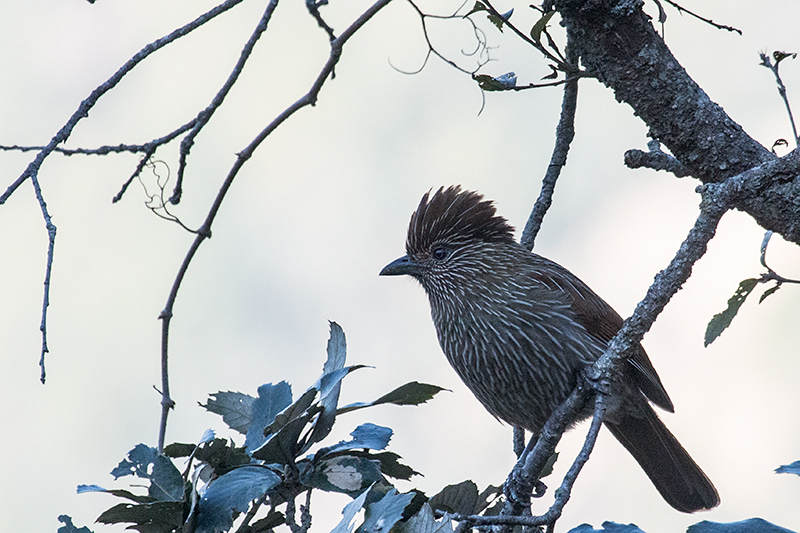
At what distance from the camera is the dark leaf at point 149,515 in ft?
6.25

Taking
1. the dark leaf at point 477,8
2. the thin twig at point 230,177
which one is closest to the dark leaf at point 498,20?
the dark leaf at point 477,8

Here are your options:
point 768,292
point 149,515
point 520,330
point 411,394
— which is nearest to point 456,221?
point 520,330

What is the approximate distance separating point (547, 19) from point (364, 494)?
1678 mm

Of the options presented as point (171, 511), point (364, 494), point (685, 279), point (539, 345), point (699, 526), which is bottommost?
point (699, 526)

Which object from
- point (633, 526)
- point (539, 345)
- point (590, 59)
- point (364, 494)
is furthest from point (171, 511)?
point (539, 345)

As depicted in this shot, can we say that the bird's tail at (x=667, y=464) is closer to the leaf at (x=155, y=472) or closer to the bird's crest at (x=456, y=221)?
the bird's crest at (x=456, y=221)

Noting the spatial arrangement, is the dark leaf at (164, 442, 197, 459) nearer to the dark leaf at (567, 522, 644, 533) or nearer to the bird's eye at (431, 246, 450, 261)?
the dark leaf at (567, 522, 644, 533)

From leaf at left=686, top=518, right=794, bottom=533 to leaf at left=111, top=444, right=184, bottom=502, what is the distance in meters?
1.18

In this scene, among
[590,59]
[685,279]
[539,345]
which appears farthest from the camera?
[539,345]

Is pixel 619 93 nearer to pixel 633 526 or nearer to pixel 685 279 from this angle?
pixel 685 279

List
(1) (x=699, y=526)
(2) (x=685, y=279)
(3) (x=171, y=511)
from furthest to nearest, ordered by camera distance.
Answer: (2) (x=685, y=279) → (3) (x=171, y=511) → (1) (x=699, y=526)

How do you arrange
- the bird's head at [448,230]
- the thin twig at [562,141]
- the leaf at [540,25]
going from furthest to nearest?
1. the bird's head at [448,230]
2. the thin twig at [562,141]
3. the leaf at [540,25]

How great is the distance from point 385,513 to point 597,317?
2.51 m

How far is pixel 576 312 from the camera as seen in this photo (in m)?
4.07
